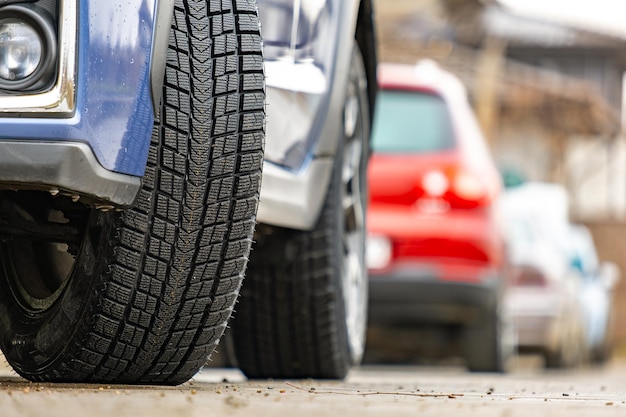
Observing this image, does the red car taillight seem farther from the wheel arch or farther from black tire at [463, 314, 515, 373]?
the wheel arch

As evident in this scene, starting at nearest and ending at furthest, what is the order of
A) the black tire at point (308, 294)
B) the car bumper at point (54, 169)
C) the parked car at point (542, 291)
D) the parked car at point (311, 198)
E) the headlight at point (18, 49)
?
the car bumper at point (54, 169), the headlight at point (18, 49), the parked car at point (311, 198), the black tire at point (308, 294), the parked car at point (542, 291)

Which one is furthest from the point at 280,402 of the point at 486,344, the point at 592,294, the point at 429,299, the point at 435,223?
the point at 592,294

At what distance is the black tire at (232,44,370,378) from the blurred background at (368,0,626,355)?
585 inches

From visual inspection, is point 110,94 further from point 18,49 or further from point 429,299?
point 429,299

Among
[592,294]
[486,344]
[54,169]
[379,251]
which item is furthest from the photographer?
[592,294]

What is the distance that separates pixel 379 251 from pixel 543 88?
21411 millimetres

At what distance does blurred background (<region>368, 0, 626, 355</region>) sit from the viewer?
26.5 m

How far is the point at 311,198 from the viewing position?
396 cm

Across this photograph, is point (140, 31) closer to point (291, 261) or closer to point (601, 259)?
point (291, 261)

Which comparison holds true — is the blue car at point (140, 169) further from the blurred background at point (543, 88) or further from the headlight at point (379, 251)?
Answer: the blurred background at point (543, 88)

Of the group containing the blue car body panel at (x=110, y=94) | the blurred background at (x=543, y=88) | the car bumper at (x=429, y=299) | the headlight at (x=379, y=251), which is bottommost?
the blurred background at (x=543, y=88)

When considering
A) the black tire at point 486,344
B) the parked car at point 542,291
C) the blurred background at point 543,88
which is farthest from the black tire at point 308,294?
the blurred background at point 543,88

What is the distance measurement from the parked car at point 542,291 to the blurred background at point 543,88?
777 centimetres

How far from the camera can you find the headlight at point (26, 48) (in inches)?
116
